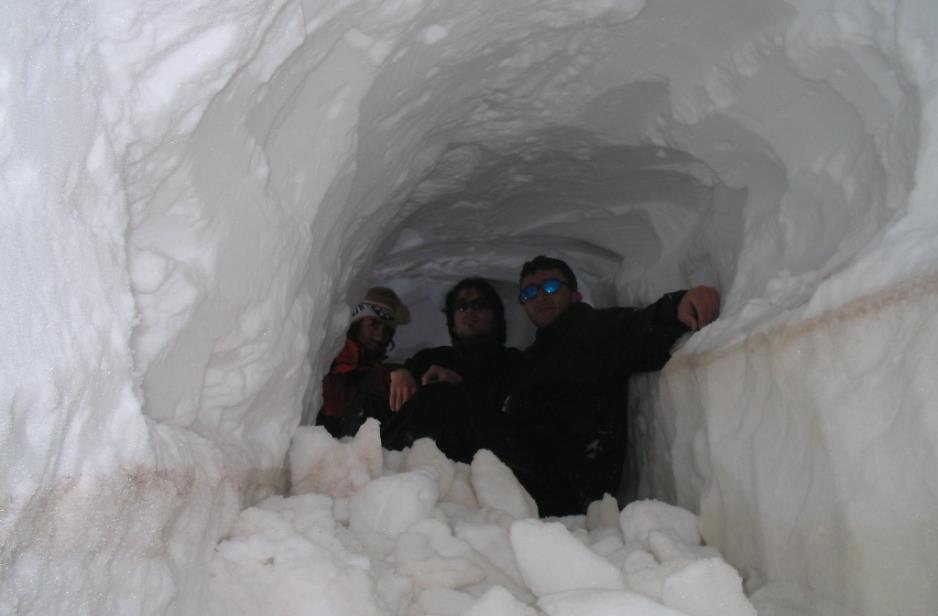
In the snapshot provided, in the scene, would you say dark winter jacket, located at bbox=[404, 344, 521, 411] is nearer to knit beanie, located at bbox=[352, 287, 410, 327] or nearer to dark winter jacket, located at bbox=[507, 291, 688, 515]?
knit beanie, located at bbox=[352, 287, 410, 327]

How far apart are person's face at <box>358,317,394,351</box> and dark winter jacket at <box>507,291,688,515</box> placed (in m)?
1.13

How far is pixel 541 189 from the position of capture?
3.59m

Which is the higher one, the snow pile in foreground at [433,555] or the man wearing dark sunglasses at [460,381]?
the man wearing dark sunglasses at [460,381]

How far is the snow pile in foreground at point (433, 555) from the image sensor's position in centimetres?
130

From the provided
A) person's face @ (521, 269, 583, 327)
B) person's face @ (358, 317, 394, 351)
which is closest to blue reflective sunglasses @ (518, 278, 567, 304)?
person's face @ (521, 269, 583, 327)

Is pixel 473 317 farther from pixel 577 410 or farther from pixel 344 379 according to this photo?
pixel 577 410

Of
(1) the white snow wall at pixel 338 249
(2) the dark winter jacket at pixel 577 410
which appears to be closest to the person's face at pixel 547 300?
(2) the dark winter jacket at pixel 577 410

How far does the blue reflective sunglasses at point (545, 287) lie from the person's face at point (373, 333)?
869 millimetres

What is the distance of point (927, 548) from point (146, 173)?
1.36 m

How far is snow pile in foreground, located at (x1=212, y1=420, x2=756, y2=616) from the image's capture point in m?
1.30

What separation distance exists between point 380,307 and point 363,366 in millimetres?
474

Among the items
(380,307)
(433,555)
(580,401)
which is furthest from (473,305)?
(433,555)

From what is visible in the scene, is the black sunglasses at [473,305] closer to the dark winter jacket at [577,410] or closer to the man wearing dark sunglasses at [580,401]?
the man wearing dark sunglasses at [580,401]

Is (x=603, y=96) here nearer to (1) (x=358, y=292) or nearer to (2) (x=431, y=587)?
(1) (x=358, y=292)
